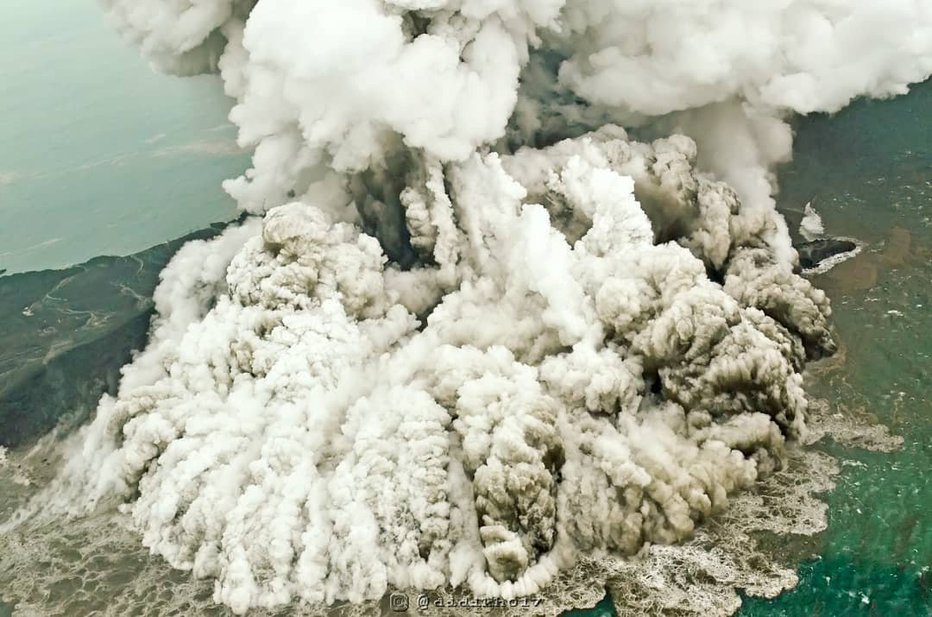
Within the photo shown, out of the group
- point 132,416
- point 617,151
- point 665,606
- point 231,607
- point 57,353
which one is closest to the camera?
point 665,606

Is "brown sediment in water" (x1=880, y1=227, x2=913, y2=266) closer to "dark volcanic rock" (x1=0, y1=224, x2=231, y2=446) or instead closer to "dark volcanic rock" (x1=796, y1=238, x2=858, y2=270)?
"dark volcanic rock" (x1=796, y1=238, x2=858, y2=270)

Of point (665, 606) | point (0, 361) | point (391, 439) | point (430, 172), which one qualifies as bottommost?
point (0, 361)

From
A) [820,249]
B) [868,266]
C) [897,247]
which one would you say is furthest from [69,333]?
[897,247]

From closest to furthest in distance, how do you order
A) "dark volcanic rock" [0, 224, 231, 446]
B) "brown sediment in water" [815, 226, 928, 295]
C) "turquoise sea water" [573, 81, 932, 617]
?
"turquoise sea water" [573, 81, 932, 617] < "brown sediment in water" [815, 226, 928, 295] < "dark volcanic rock" [0, 224, 231, 446]

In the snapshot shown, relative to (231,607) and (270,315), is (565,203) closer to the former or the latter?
(270,315)

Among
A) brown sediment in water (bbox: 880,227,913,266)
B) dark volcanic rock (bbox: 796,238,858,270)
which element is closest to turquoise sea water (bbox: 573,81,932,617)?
brown sediment in water (bbox: 880,227,913,266)

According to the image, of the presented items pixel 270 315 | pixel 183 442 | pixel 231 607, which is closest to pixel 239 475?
pixel 183 442
